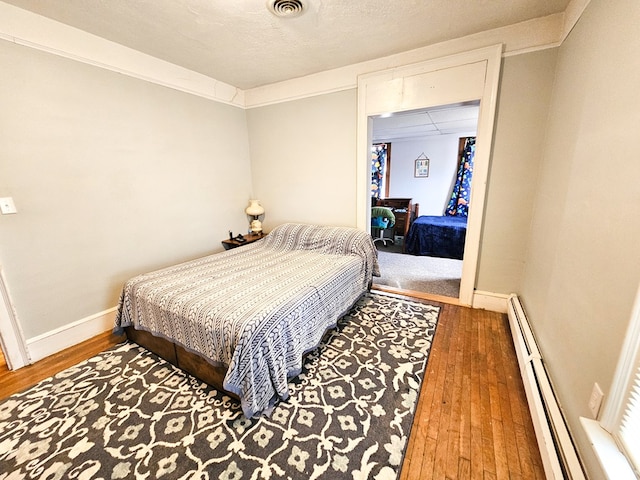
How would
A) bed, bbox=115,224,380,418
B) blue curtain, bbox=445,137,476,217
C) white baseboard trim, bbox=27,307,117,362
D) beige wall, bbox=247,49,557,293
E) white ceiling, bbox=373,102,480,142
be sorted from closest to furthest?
bed, bbox=115,224,380,418, white baseboard trim, bbox=27,307,117,362, beige wall, bbox=247,49,557,293, white ceiling, bbox=373,102,480,142, blue curtain, bbox=445,137,476,217

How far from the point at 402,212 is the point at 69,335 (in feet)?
16.2

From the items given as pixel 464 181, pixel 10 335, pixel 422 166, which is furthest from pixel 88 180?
pixel 464 181

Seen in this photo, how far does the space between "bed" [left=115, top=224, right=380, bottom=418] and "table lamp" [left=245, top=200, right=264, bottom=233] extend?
0.94 meters

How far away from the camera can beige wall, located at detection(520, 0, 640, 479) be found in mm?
930

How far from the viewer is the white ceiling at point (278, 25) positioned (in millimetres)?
1725

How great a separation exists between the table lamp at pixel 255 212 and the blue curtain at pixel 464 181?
13.4 feet

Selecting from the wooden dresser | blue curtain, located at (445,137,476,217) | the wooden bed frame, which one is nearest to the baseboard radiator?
the wooden bed frame

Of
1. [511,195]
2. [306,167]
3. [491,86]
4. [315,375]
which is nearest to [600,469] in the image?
[315,375]

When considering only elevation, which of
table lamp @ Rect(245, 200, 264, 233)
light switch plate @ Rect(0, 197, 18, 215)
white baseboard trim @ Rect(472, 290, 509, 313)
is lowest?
white baseboard trim @ Rect(472, 290, 509, 313)

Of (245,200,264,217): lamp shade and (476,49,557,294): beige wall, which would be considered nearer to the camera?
(476,49,557,294): beige wall

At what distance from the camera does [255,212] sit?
343cm

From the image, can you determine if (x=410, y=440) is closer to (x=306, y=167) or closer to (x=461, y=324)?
(x=461, y=324)

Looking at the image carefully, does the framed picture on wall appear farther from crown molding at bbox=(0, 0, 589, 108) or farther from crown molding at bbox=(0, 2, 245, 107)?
crown molding at bbox=(0, 2, 245, 107)

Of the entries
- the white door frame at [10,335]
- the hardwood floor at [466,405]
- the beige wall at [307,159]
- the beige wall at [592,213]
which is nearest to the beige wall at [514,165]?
the beige wall at [592,213]
